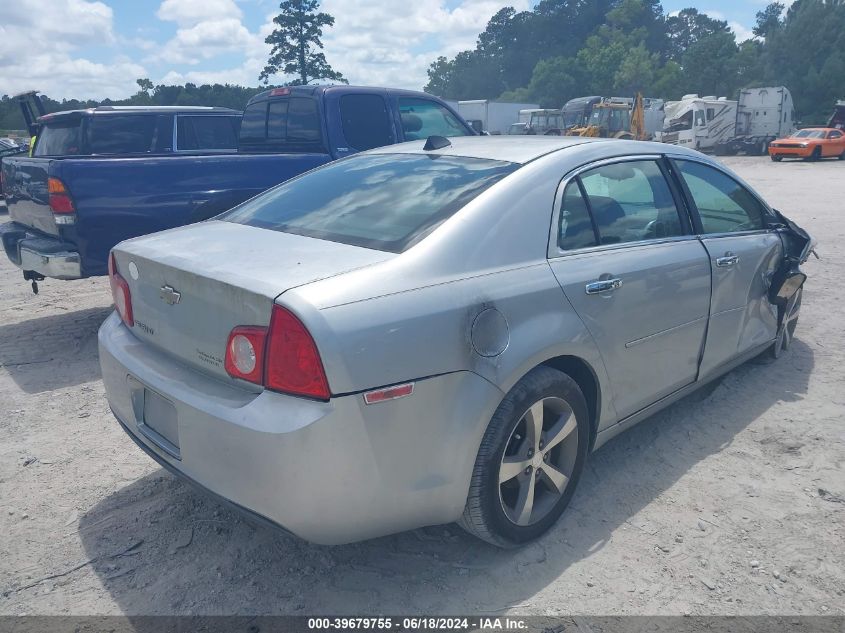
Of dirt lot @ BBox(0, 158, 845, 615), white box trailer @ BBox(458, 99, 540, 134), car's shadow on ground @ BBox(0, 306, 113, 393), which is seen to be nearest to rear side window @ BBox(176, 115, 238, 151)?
car's shadow on ground @ BBox(0, 306, 113, 393)

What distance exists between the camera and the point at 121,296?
118 inches

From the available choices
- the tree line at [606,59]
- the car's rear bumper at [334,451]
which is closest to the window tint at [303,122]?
the car's rear bumper at [334,451]

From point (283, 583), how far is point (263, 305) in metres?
1.14

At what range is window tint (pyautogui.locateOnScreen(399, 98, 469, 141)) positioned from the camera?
6928 mm

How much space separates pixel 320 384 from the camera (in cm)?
209

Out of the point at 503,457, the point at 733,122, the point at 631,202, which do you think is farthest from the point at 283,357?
the point at 733,122

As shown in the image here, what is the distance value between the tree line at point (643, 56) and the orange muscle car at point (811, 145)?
13.0 metres

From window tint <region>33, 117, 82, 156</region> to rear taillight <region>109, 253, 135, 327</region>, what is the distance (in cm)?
488

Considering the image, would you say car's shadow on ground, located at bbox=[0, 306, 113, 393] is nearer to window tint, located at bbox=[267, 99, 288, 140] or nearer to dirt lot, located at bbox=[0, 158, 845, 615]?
dirt lot, located at bbox=[0, 158, 845, 615]

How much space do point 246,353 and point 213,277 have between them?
0.33 metres

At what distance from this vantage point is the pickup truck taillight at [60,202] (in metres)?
5.08

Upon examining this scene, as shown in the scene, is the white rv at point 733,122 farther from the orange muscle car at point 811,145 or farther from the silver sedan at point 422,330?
the silver sedan at point 422,330

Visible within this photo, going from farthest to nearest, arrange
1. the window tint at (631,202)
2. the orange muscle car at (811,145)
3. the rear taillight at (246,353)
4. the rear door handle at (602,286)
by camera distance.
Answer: the orange muscle car at (811,145), the window tint at (631,202), the rear door handle at (602,286), the rear taillight at (246,353)

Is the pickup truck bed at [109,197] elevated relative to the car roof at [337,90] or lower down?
lower down
